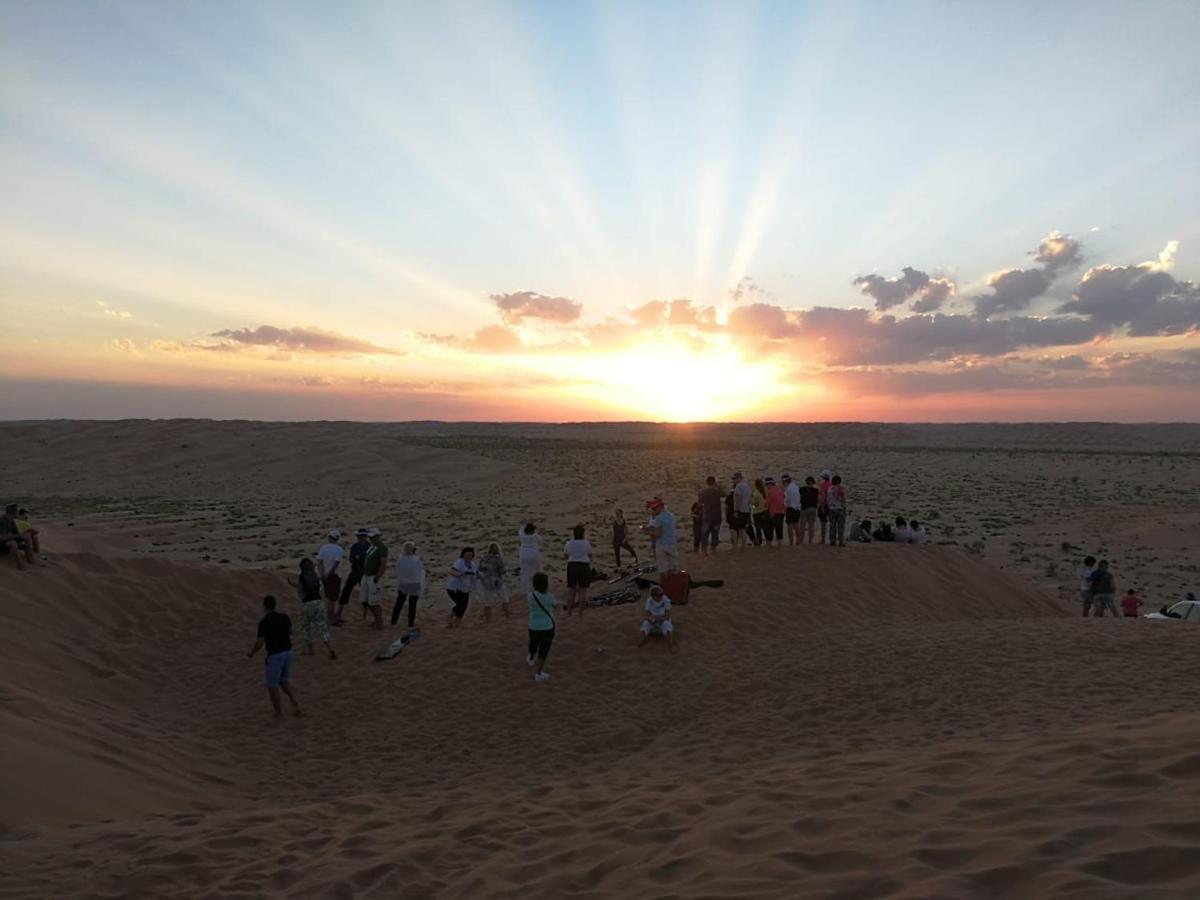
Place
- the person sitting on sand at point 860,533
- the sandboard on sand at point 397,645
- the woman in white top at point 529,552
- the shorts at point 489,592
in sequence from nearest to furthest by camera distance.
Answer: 1. the sandboard on sand at point 397,645
2. the woman in white top at point 529,552
3. the shorts at point 489,592
4. the person sitting on sand at point 860,533

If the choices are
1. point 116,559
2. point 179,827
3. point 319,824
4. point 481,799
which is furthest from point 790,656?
point 116,559

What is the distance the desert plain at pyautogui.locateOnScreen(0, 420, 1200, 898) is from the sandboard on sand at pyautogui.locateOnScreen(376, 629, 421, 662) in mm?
251

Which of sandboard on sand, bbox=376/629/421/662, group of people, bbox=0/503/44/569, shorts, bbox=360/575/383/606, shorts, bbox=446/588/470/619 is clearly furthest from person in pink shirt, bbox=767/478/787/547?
group of people, bbox=0/503/44/569

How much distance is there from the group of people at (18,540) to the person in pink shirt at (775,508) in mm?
14852

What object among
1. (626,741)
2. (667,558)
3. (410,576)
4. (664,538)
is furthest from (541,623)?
(667,558)

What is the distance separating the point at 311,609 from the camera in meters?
12.7

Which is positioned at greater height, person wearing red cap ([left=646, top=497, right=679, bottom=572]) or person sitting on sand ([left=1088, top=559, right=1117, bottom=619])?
Result: person wearing red cap ([left=646, top=497, right=679, bottom=572])

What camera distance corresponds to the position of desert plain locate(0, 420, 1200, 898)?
520cm

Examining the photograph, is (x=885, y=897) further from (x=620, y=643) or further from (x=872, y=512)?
(x=872, y=512)

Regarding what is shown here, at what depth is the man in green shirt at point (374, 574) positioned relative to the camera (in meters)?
14.0

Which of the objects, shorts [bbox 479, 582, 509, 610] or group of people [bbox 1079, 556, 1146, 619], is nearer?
shorts [bbox 479, 582, 509, 610]

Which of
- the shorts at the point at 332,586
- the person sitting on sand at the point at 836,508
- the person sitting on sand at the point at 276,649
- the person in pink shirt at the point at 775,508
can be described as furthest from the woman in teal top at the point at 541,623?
the person sitting on sand at the point at 836,508

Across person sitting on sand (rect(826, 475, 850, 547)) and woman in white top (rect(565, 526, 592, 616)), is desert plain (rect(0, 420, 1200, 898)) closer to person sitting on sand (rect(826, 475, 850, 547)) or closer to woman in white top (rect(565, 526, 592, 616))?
woman in white top (rect(565, 526, 592, 616))

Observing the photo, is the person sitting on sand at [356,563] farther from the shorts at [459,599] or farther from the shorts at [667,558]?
the shorts at [667,558]
